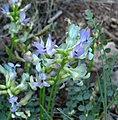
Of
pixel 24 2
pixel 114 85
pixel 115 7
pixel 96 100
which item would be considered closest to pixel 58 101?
pixel 96 100

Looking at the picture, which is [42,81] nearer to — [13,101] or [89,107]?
[13,101]

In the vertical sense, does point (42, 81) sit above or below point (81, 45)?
below

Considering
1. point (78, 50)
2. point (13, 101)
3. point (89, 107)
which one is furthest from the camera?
point (89, 107)

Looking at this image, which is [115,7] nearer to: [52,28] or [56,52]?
[52,28]

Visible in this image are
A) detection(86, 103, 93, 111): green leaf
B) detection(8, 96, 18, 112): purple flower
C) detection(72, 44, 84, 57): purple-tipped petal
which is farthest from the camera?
detection(86, 103, 93, 111): green leaf

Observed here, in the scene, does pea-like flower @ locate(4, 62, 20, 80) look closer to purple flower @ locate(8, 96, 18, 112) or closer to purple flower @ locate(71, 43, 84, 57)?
purple flower @ locate(8, 96, 18, 112)

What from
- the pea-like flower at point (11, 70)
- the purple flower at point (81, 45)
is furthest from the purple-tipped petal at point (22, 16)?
the purple flower at point (81, 45)

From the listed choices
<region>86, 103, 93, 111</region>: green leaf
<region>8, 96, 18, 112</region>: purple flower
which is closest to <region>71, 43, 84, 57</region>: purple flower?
<region>8, 96, 18, 112</region>: purple flower

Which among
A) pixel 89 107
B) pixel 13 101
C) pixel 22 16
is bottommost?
pixel 89 107

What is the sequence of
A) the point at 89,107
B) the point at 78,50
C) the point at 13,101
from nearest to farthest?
the point at 78,50 → the point at 13,101 → the point at 89,107

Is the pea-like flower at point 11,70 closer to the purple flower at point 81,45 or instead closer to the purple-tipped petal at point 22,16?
the purple flower at point 81,45

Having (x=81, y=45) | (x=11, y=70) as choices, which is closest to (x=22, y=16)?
(x=11, y=70)

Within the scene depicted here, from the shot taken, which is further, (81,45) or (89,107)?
(89,107)
